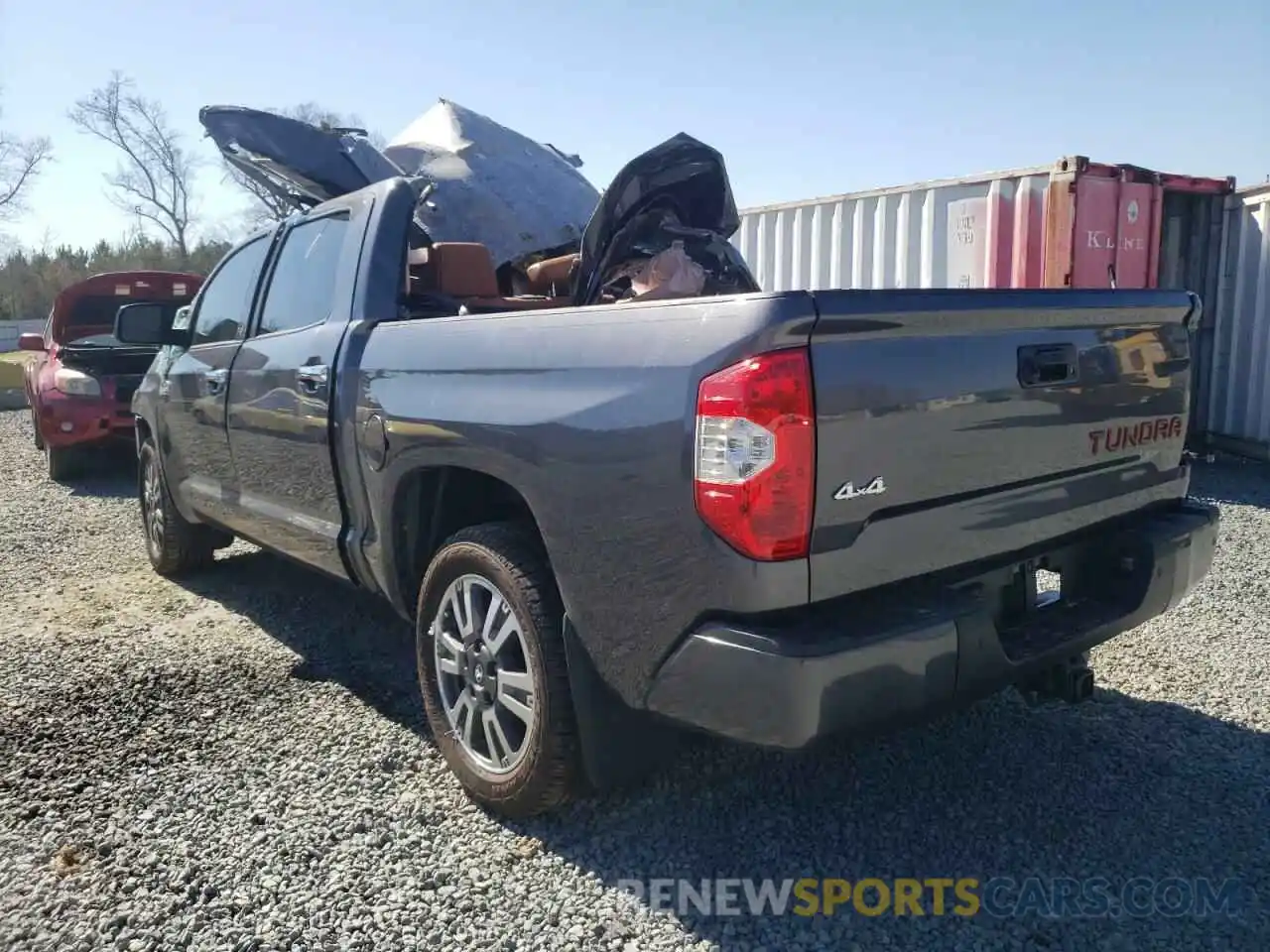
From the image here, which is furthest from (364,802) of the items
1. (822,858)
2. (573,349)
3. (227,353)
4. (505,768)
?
(227,353)

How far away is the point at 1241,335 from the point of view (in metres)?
9.20

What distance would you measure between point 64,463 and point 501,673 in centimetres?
824

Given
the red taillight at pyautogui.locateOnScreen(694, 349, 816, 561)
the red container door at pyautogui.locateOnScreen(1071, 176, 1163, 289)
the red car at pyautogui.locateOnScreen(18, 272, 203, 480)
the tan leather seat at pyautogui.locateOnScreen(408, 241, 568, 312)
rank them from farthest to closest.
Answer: the red car at pyautogui.locateOnScreen(18, 272, 203, 480) → the red container door at pyautogui.locateOnScreen(1071, 176, 1163, 289) → the tan leather seat at pyautogui.locateOnScreen(408, 241, 568, 312) → the red taillight at pyautogui.locateOnScreen(694, 349, 816, 561)

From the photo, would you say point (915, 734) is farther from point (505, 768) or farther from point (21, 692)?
point (21, 692)

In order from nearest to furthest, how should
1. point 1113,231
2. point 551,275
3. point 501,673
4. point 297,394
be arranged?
point 501,673 → point 297,394 → point 551,275 → point 1113,231

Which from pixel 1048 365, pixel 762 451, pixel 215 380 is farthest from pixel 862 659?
pixel 215 380

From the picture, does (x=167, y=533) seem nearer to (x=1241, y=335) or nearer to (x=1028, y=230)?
(x=1028, y=230)

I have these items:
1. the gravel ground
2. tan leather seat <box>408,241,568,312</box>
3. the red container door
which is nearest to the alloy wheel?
the gravel ground

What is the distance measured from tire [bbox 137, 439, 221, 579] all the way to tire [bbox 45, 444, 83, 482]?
4211mm

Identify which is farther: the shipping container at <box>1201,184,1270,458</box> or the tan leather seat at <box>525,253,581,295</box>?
the shipping container at <box>1201,184,1270,458</box>

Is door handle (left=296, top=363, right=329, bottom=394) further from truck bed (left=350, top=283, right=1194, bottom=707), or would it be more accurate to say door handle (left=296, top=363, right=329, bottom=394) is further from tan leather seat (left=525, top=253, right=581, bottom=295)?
tan leather seat (left=525, top=253, right=581, bottom=295)

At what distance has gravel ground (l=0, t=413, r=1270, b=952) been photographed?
8.18ft

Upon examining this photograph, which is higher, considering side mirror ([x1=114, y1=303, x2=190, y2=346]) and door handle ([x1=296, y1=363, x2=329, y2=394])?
side mirror ([x1=114, y1=303, x2=190, y2=346])

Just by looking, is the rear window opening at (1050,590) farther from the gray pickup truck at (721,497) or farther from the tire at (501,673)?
the tire at (501,673)
